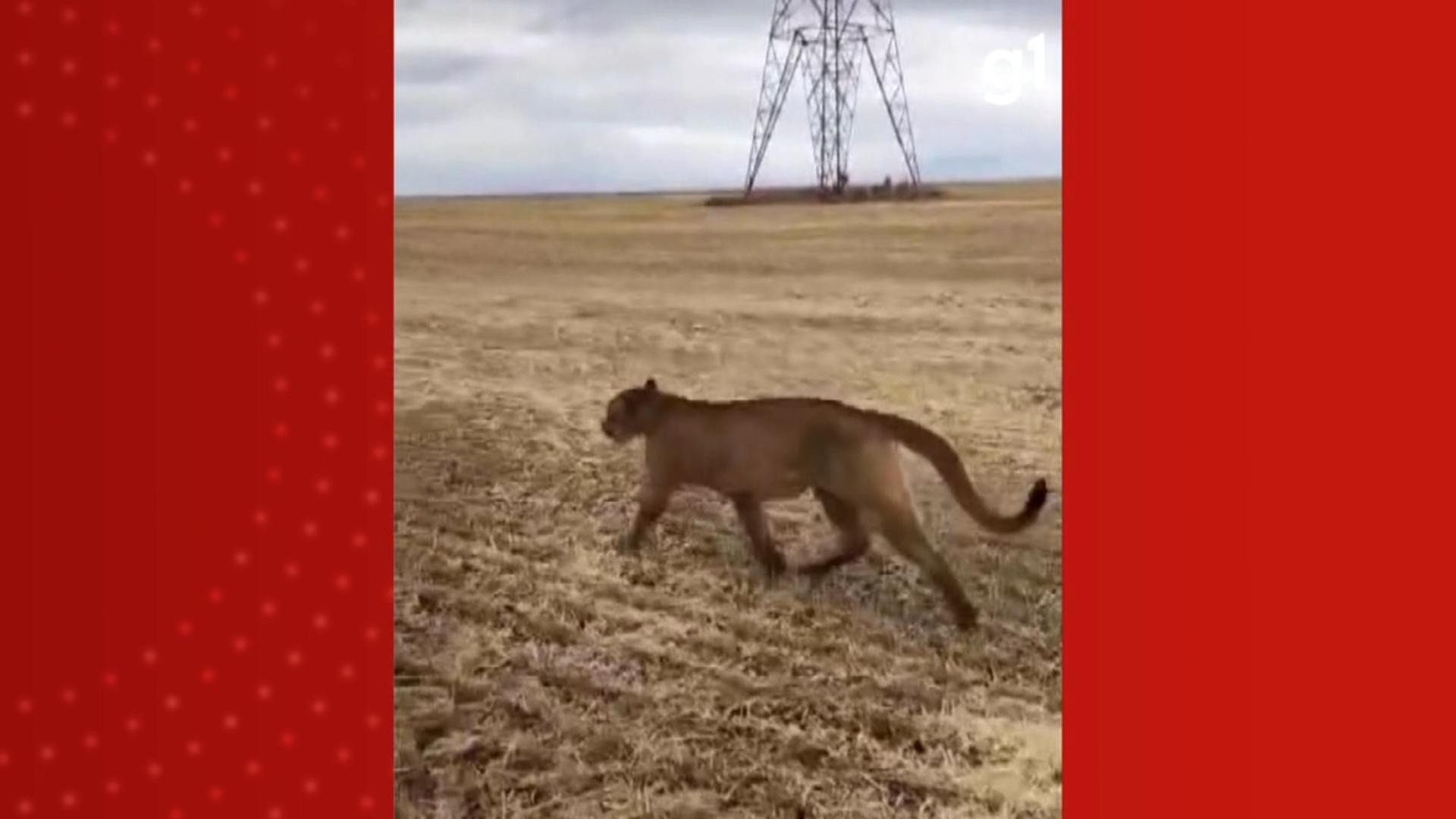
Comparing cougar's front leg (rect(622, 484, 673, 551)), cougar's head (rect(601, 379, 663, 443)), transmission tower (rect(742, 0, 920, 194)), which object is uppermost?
transmission tower (rect(742, 0, 920, 194))

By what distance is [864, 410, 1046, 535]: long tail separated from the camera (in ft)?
5.84

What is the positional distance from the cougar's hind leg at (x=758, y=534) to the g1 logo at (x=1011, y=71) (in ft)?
1.49

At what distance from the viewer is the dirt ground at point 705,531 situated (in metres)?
1.70

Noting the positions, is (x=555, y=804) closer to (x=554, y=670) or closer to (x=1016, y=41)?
(x=554, y=670)

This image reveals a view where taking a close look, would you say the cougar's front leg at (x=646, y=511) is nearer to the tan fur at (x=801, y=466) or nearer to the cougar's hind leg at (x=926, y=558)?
the tan fur at (x=801, y=466)

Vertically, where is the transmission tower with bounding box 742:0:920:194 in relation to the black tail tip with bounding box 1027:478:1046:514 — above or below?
above

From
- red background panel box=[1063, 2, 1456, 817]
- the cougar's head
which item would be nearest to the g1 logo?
red background panel box=[1063, 2, 1456, 817]

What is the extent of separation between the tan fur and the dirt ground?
1cm

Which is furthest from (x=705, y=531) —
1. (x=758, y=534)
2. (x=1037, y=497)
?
(x=1037, y=497)
